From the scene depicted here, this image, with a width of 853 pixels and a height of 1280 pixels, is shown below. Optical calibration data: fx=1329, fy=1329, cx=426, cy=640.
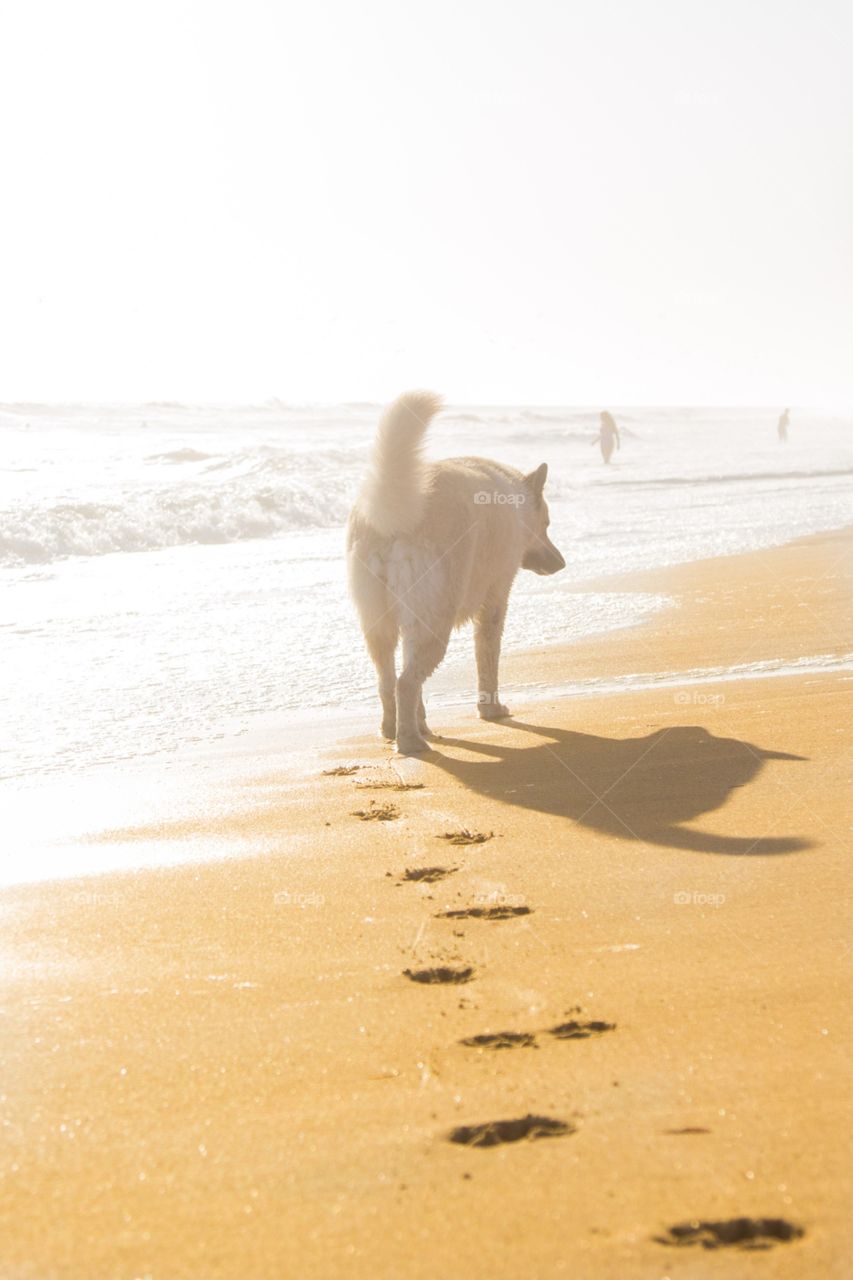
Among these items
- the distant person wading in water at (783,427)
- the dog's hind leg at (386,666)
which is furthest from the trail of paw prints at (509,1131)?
the distant person wading in water at (783,427)

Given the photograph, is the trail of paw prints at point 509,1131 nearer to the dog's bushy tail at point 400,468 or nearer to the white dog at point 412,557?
the white dog at point 412,557

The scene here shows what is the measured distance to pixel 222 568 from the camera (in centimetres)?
1487

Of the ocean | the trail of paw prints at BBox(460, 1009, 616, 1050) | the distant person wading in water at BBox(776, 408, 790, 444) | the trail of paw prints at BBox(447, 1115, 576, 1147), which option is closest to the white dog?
the ocean

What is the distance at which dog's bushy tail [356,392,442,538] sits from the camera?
660cm

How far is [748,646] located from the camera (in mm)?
8961

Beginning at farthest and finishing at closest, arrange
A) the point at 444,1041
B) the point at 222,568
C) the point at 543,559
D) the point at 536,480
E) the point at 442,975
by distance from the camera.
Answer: the point at 222,568 → the point at 543,559 → the point at 536,480 → the point at 442,975 → the point at 444,1041

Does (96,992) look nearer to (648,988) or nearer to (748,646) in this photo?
(648,988)

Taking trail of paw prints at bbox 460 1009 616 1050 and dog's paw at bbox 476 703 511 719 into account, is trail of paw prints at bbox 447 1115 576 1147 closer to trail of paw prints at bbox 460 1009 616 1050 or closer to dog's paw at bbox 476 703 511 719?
trail of paw prints at bbox 460 1009 616 1050

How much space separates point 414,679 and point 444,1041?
3901 millimetres

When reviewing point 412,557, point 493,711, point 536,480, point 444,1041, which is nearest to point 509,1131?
point 444,1041

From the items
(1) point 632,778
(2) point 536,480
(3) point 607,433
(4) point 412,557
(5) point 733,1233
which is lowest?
(1) point 632,778

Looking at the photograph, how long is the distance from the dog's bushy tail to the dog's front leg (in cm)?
116

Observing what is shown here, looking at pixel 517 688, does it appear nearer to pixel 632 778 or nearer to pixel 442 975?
pixel 632 778

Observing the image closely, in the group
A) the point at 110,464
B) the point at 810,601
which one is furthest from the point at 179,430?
the point at 810,601
